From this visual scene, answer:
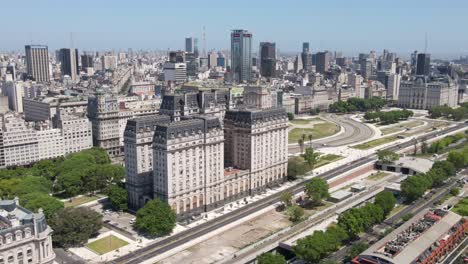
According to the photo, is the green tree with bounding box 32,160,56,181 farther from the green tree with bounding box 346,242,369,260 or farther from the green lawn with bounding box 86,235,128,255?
the green tree with bounding box 346,242,369,260

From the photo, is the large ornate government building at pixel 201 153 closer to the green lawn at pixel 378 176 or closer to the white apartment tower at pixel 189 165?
the white apartment tower at pixel 189 165

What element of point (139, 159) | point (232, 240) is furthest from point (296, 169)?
point (139, 159)

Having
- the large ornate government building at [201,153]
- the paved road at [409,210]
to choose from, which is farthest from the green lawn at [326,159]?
Answer: the paved road at [409,210]

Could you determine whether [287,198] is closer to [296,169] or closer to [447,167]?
[296,169]

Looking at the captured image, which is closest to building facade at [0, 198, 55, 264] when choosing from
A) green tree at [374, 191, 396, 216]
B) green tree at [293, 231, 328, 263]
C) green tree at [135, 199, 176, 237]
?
green tree at [135, 199, 176, 237]

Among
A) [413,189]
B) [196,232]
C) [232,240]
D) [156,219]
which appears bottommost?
[232,240]
